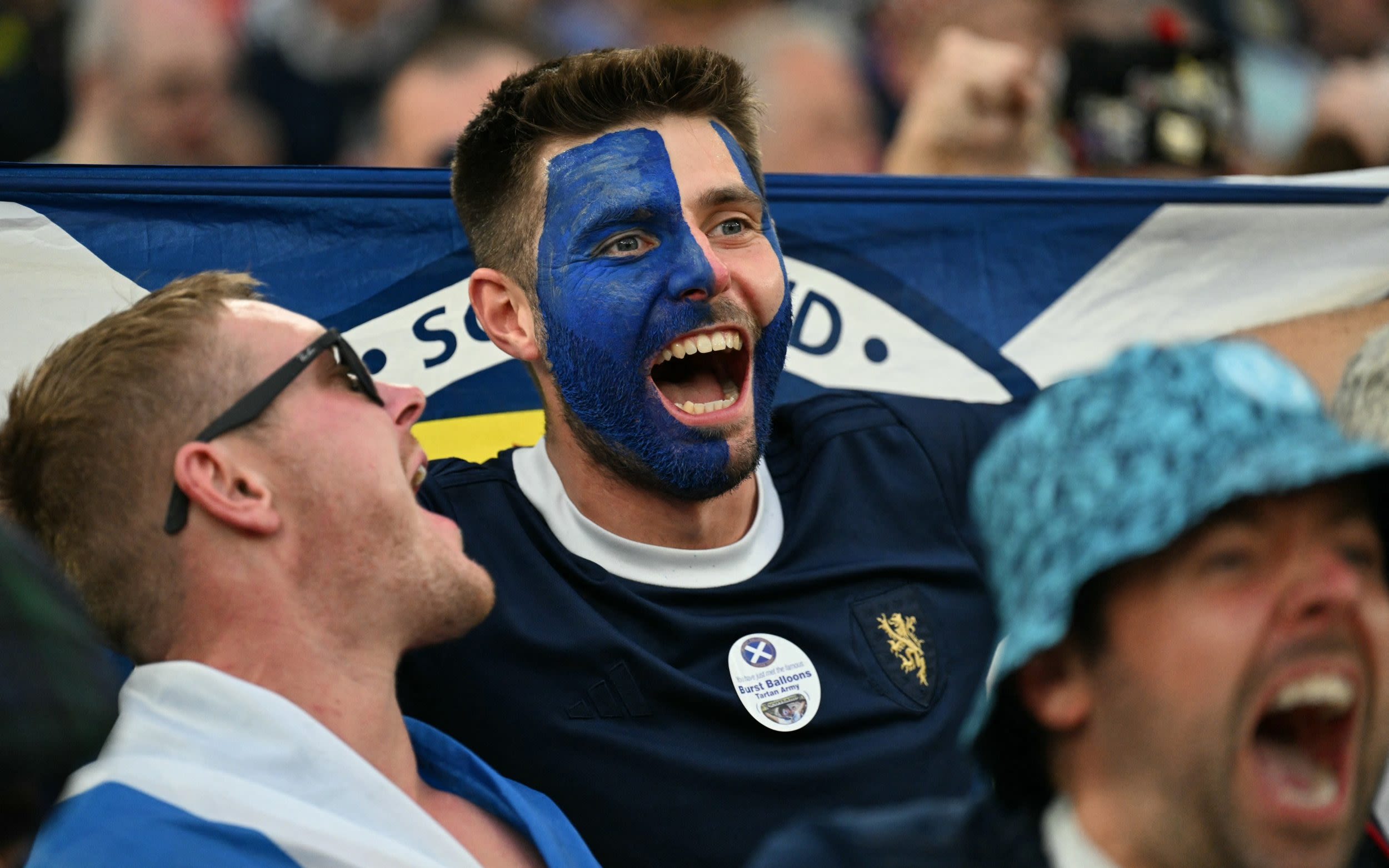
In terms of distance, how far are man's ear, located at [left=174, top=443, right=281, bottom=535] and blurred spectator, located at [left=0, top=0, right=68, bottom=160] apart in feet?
7.82

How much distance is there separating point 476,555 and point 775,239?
0.85 meters

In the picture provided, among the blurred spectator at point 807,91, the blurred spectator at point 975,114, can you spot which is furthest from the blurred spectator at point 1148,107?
the blurred spectator at point 807,91

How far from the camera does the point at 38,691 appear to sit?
38.0 inches

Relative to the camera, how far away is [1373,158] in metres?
5.31

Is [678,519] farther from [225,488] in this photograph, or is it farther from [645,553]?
[225,488]

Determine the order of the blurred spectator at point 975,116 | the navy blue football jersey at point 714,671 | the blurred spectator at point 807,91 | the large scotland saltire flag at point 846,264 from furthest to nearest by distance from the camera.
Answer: the blurred spectator at point 807,91 < the blurred spectator at point 975,116 < the large scotland saltire flag at point 846,264 < the navy blue football jersey at point 714,671

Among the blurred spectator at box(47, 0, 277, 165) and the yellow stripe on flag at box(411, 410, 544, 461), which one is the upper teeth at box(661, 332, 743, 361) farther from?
the blurred spectator at box(47, 0, 277, 165)

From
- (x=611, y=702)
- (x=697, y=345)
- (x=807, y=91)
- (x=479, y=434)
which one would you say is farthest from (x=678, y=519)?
(x=807, y=91)

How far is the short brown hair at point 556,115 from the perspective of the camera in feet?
10.1

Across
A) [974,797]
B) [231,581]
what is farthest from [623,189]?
[974,797]

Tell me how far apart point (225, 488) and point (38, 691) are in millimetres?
1518

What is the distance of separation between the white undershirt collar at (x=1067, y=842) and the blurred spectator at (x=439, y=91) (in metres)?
3.34

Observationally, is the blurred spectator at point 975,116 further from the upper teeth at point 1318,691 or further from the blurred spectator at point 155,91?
the upper teeth at point 1318,691

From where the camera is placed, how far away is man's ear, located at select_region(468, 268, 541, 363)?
3.08 metres
